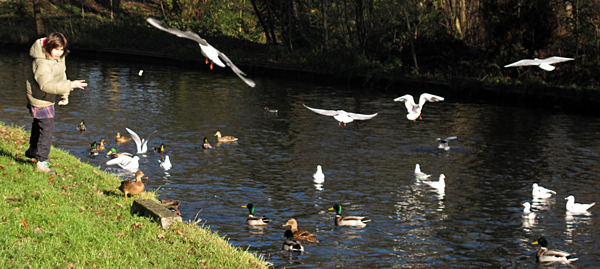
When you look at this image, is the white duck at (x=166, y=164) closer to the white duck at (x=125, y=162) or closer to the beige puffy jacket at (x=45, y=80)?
the white duck at (x=125, y=162)

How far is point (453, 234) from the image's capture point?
11.0 m

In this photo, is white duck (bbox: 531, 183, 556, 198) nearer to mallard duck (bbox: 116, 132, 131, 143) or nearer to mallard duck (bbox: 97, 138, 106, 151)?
mallard duck (bbox: 97, 138, 106, 151)

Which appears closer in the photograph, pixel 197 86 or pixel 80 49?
pixel 197 86

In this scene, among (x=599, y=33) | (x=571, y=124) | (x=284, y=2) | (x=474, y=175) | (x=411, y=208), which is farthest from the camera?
(x=284, y=2)

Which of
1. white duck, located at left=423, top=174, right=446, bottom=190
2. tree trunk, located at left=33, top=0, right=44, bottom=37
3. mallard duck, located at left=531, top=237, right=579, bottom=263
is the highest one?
tree trunk, located at left=33, top=0, right=44, bottom=37

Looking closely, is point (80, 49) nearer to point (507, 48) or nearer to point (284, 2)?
point (284, 2)

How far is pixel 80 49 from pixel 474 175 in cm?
4544

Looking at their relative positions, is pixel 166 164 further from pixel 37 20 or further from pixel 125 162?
pixel 37 20

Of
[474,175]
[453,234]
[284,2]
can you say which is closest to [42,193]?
[453,234]

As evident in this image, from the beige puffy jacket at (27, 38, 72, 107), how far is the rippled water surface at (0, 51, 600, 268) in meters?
3.44

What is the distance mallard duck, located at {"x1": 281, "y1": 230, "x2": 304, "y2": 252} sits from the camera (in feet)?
31.3

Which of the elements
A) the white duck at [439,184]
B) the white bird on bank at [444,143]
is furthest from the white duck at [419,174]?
the white bird on bank at [444,143]

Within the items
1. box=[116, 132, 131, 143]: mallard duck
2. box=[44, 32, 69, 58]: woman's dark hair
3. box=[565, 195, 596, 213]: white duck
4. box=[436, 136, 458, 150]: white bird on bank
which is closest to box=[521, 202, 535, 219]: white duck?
box=[565, 195, 596, 213]: white duck

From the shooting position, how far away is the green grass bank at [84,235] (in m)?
6.53
